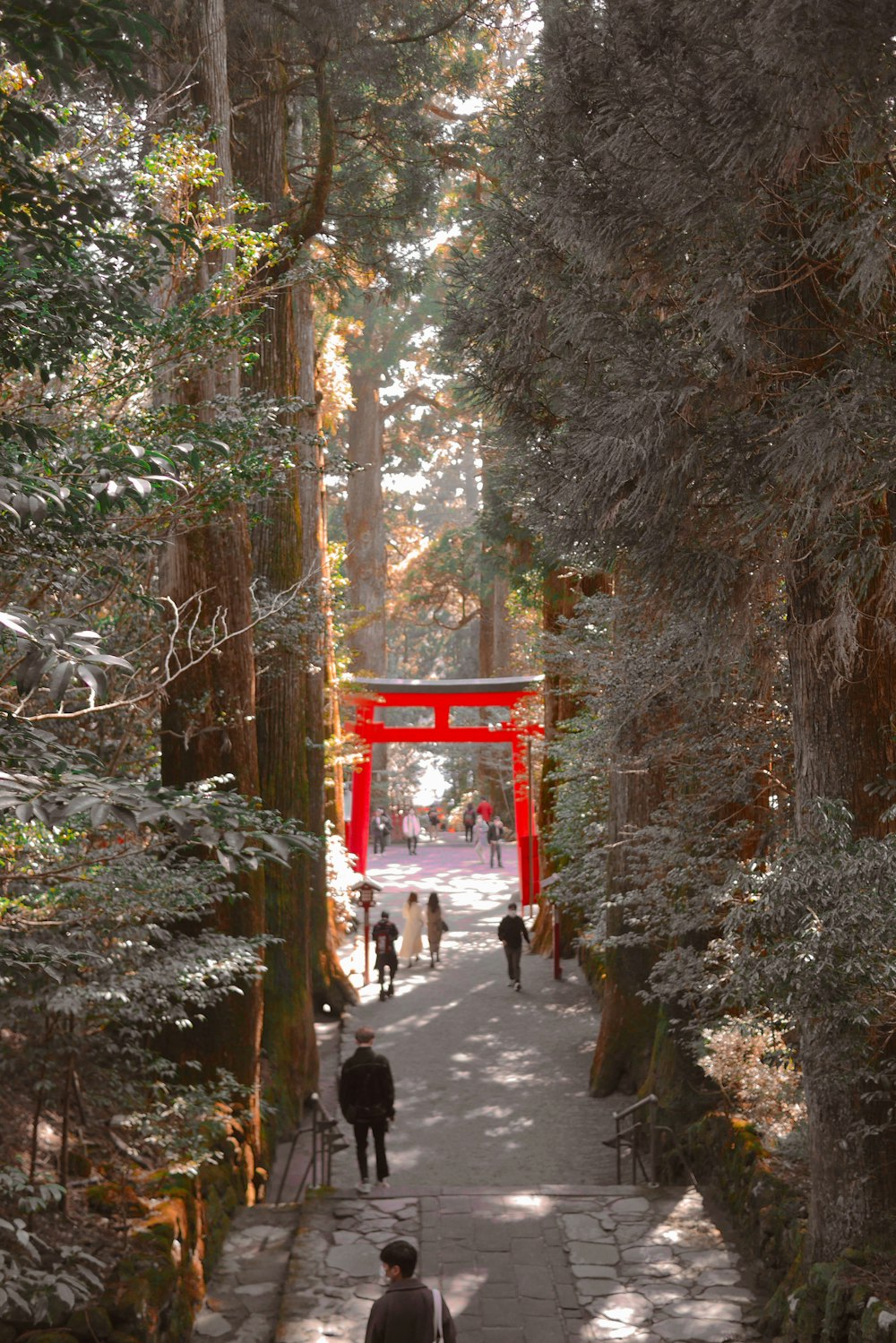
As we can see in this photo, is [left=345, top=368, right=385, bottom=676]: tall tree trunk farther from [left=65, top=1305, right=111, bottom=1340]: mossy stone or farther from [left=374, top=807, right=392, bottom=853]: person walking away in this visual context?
[left=65, top=1305, right=111, bottom=1340]: mossy stone

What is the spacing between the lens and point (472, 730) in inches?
1023

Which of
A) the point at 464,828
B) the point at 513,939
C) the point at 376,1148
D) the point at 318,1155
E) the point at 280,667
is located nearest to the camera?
the point at 376,1148

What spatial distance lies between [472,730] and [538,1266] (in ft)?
62.0

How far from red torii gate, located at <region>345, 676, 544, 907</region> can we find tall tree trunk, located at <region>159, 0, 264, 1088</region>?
1188cm

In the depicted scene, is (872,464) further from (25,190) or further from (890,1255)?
(890,1255)

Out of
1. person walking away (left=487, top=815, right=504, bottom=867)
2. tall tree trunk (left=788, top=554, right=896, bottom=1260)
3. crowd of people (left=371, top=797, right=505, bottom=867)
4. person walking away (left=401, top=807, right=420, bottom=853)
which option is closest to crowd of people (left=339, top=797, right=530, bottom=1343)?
tall tree trunk (left=788, top=554, right=896, bottom=1260)

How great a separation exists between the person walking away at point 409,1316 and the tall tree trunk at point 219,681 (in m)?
3.61

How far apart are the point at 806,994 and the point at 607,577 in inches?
418

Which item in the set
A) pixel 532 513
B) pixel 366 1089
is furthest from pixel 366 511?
pixel 532 513

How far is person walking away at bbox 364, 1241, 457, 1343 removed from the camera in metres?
4.70

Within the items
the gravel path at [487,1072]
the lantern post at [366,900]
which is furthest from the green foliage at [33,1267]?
the lantern post at [366,900]

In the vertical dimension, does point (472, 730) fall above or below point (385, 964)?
above

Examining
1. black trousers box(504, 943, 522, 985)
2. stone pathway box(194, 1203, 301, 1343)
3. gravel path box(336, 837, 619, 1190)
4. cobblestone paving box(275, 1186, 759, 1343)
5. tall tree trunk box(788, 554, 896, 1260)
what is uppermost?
tall tree trunk box(788, 554, 896, 1260)

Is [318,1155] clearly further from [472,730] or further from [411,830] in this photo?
[411,830]
